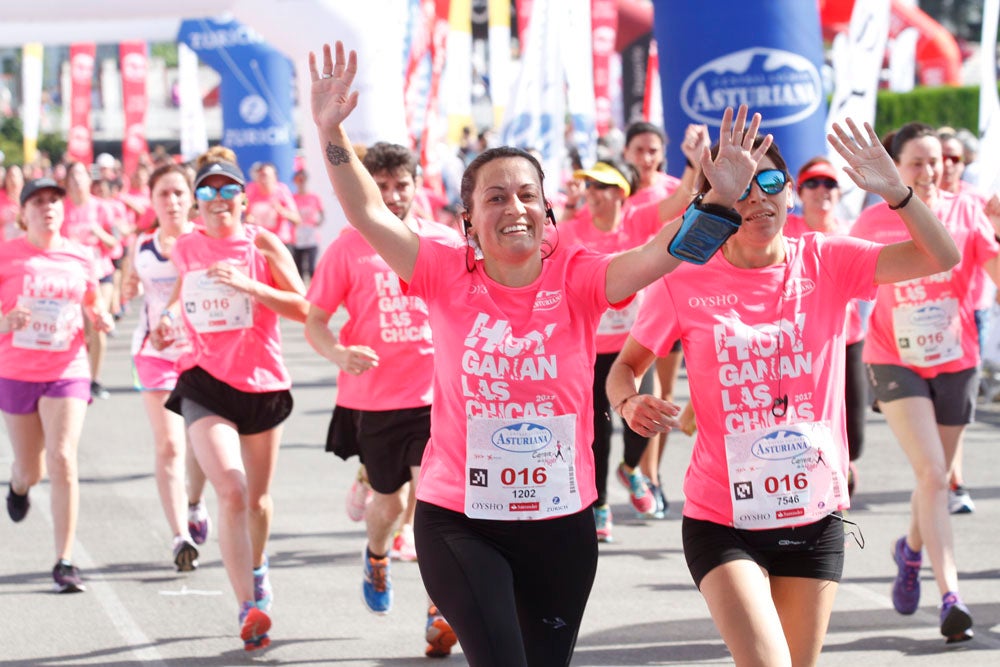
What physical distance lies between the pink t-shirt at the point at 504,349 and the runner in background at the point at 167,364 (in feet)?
12.5

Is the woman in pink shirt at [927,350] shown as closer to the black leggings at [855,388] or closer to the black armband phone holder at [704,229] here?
the black leggings at [855,388]

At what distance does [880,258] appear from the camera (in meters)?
4.06

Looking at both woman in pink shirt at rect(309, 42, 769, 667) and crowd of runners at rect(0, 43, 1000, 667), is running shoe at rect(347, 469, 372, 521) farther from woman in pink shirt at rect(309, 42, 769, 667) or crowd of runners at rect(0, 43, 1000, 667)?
woman in pink shirt at rect(309, 42, 769, 667)

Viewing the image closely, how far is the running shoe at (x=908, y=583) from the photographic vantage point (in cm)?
628

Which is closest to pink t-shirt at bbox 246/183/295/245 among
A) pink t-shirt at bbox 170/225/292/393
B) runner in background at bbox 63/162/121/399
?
runner in background at bbox 63/162/121/399

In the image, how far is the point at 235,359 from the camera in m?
6.41

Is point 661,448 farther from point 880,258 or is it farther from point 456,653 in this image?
point 880,258

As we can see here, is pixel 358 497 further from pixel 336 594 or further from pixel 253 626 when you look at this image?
pixel 253 626

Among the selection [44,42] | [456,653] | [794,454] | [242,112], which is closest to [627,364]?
[794,454]

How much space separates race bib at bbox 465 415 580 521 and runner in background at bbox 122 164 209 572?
3.88m

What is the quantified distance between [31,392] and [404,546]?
197cm

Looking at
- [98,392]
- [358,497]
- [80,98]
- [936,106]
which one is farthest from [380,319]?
[80,98]

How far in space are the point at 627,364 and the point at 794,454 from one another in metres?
0.54

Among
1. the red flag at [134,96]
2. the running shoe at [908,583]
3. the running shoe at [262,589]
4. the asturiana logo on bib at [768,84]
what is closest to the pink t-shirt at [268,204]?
the asturiana logo on bib at [768,84]
